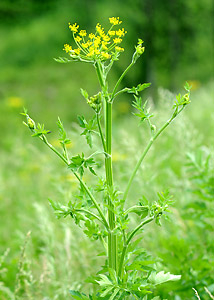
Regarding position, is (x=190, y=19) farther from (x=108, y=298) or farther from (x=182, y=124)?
(x=108, y=298)

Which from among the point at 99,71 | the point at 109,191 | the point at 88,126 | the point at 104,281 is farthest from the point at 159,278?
the point at 99,71

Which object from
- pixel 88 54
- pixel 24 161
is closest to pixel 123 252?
pixel 88 54

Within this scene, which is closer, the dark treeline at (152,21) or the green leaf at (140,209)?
the green leaf at (140,209)

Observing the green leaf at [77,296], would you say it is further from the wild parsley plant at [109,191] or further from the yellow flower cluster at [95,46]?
the yellow flower cluster at [95,46]

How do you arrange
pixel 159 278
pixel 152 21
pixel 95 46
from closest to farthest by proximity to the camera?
pixel 95 46 < pixel 159 278 < pixel 152 21

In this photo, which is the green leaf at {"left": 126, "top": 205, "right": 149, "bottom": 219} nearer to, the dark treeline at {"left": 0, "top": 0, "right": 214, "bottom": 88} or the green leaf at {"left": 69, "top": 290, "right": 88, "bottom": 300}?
the green leaf at {"left": 69, "top": 290, "right": 88, "bottom": 300}

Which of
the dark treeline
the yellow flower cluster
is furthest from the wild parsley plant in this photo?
the dark treeline

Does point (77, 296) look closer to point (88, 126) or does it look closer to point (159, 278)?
point (159, 278)

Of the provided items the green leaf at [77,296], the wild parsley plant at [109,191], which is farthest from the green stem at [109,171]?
the green leaf at [77,296]

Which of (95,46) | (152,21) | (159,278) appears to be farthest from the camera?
(152,21)

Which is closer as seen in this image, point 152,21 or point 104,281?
point 104,281

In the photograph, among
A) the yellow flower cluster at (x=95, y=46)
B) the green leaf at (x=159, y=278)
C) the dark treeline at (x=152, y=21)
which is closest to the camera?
the yellow flower cluster at (x=95, y=46)

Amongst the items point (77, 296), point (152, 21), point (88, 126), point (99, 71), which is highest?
point (152, 21)

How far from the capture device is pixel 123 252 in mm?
1155
